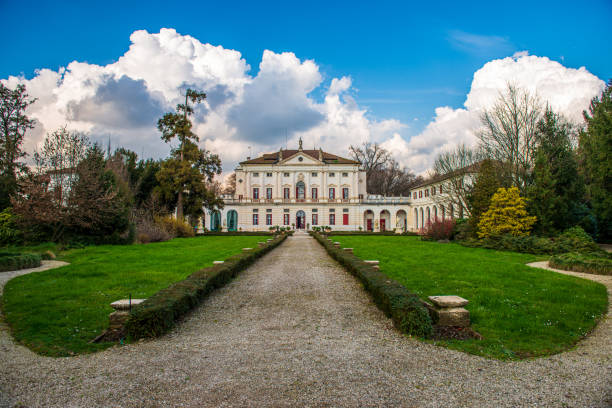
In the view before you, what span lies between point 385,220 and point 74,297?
45986 millimetres

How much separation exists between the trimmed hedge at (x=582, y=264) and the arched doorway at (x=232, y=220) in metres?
41.5

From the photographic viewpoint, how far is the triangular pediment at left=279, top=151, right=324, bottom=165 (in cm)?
5022

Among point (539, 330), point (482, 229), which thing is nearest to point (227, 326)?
point (539, 330)

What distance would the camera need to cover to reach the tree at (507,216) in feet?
59.5

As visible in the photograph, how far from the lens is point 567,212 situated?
18984 mm

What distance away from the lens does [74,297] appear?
6852 millimetres

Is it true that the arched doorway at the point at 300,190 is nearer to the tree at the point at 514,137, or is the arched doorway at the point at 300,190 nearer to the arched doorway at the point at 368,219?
the arched doorway at the point at 368,219

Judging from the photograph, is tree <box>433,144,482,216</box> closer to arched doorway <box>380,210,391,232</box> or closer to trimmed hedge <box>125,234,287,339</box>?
trimmed hedge <box>125,234,287,339</box>

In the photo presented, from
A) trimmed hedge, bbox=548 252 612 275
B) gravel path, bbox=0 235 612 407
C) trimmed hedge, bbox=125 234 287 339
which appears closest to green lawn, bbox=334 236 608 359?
gravel path, bbox=0 235 612 407

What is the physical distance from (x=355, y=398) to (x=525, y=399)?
1488 mm

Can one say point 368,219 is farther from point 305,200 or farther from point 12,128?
point 12,128

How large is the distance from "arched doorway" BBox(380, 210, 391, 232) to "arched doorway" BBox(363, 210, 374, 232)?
1407mm

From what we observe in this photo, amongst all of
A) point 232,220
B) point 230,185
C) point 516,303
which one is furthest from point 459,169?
point 230,185

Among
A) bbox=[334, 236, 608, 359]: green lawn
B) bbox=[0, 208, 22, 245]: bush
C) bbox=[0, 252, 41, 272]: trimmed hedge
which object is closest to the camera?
bbox=[334, 236, 608, 359]: green lawn
